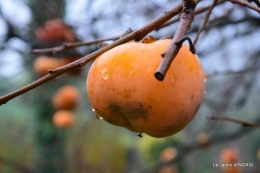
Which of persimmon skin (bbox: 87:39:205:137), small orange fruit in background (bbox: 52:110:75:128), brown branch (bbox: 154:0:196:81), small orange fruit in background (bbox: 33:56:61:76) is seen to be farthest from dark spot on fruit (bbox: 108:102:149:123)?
small orange fruit in background (bbox: 52:110:75:128)

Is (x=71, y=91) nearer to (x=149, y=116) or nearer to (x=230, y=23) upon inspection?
(x=230, y=23)

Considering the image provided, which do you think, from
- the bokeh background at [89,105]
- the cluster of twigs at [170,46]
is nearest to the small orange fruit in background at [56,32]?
the bokeh background at [89,105]

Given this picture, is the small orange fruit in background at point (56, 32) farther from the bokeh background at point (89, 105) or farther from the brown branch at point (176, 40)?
the brown branch at point (176, 40)

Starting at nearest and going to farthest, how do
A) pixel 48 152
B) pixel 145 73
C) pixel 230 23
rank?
pixel 145 73
pixel 230 23
pixel 48 152

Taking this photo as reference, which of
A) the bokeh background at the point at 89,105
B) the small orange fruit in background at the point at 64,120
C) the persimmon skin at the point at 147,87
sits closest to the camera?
the persimmon skin at the point at 147,87

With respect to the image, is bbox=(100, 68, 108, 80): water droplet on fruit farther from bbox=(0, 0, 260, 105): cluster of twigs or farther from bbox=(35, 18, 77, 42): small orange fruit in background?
bbox=(35, 18, 77, 42): small orange fruit in background

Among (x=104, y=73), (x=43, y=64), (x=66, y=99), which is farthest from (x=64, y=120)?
(x=104, y=73)

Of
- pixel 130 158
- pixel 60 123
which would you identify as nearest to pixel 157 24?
pixel 60 123
